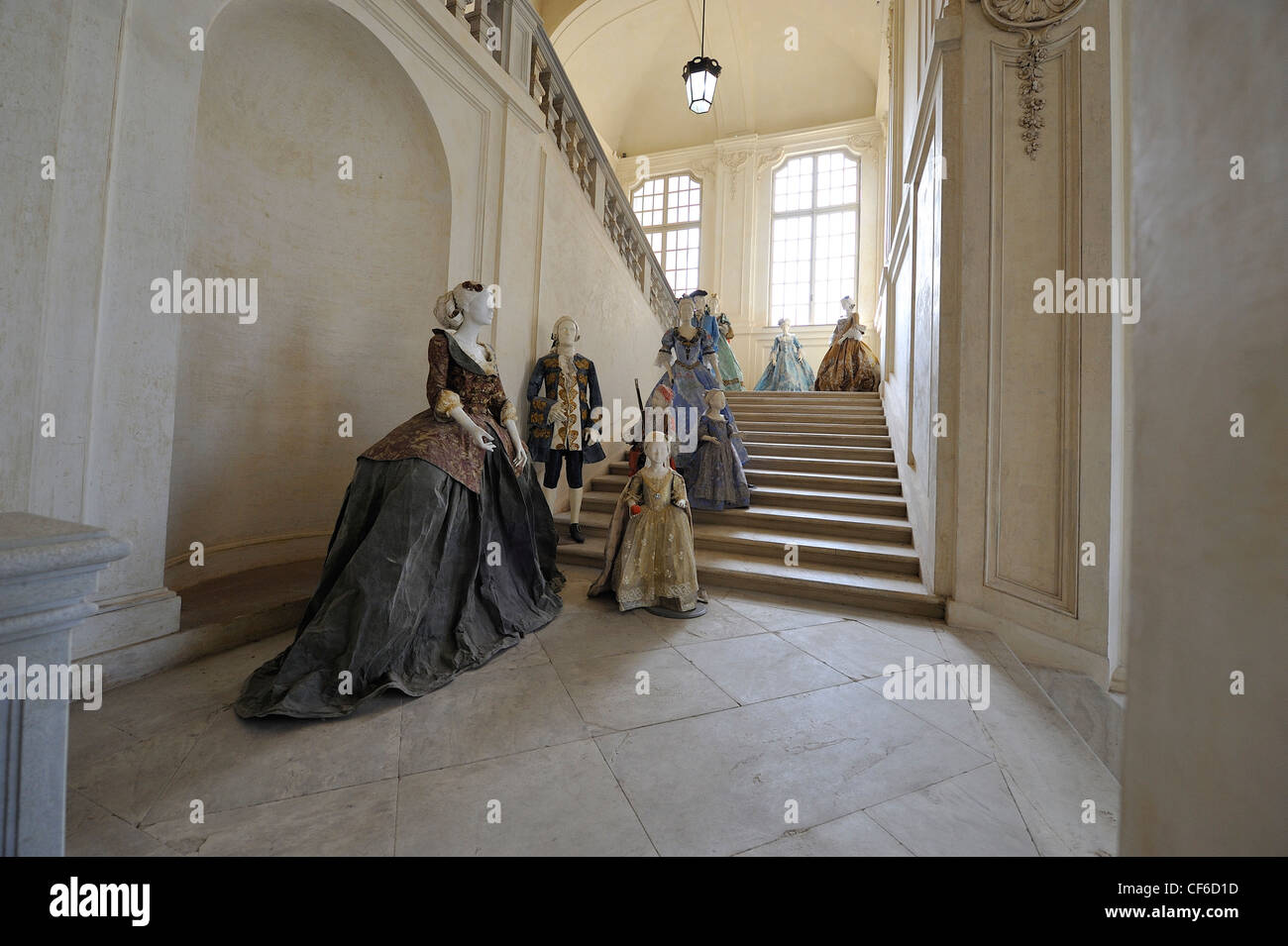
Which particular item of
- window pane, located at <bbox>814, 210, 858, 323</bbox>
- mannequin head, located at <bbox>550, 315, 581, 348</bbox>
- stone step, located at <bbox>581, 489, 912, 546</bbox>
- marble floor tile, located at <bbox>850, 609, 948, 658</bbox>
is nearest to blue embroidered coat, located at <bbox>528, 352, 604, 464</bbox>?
mannequin head, located at <bbox>550, 315, 581, 348</bbox>

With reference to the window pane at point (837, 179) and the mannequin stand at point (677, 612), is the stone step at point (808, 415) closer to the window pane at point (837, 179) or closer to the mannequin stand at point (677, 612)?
the mannequin stand at point (677, 612)

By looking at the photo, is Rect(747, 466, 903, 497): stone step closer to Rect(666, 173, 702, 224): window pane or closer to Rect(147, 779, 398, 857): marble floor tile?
Rect(147, 779, 398, 857): marble floor tile

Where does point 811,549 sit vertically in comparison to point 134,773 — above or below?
above

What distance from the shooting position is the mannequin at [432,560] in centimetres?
209

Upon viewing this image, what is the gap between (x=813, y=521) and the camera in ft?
14.3

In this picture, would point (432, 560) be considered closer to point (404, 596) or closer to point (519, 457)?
point (404, 596)

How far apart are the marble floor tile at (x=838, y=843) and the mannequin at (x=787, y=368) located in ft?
27.4

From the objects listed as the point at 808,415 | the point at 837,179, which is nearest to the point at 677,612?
the point at 808,415

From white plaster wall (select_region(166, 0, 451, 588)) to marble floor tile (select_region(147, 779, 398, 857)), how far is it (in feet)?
7.47

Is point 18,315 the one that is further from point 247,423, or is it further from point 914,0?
point 914,0

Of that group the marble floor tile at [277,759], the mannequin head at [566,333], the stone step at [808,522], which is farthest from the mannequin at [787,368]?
the marble floor tile at [277,759]

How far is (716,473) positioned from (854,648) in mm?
2262
